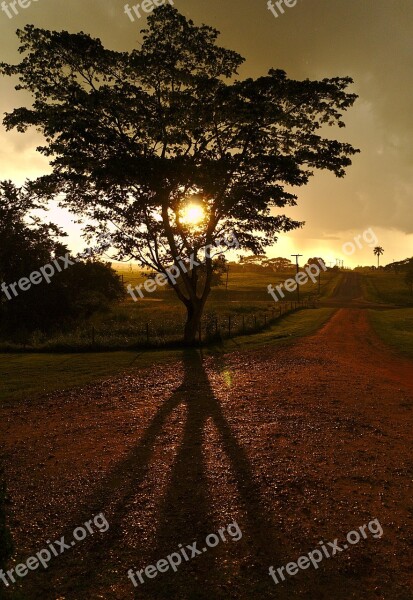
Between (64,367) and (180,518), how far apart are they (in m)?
13.1

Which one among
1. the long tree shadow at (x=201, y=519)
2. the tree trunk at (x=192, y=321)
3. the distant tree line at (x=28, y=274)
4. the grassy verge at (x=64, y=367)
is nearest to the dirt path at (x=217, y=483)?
the long tree shadow at (x=201, y=519)

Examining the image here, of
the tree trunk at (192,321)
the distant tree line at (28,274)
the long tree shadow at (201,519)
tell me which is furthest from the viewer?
the distant tree line at (28,274)

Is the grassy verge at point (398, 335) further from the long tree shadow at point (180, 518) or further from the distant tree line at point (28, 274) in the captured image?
the distant tree line at point (28, 274)

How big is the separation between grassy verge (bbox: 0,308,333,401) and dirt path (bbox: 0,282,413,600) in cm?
151

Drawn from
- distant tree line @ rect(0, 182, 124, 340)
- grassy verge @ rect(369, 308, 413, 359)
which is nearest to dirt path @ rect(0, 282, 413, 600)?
grassy verge @ rect(369, 308, 413, 359)

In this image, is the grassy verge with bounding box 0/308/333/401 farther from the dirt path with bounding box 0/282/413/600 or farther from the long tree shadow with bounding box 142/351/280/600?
the long tree shadow with bounding box 142/351/280/600

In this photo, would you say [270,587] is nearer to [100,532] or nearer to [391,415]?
[100,532]

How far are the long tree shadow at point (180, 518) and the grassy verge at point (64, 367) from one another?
6.32m

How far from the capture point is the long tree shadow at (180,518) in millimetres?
5246

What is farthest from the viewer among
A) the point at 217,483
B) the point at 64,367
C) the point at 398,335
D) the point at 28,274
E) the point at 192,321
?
the point at 28,274

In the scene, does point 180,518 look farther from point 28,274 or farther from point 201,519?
point 28,274

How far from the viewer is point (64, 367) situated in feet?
59.7

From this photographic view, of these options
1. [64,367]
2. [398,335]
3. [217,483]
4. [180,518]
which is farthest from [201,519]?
Result: [398,335]

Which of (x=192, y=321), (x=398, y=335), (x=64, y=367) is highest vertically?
(x=192, y=321)
